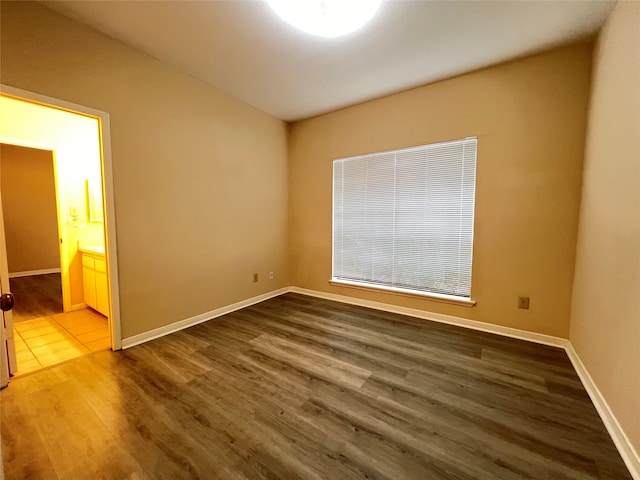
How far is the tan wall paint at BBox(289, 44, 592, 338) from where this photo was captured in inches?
88.9

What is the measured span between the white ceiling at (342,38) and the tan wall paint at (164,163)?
22cm

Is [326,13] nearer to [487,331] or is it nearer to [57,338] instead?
[487,331]

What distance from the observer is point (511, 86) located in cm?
245

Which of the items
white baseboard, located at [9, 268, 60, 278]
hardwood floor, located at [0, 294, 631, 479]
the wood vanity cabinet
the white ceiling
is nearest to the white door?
hardwood floor, located at [0, 294, 631, 479]

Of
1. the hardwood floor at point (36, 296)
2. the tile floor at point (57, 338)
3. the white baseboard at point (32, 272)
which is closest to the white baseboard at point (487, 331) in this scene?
→ the tile floor at point (57, 338)

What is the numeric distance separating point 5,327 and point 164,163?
1.79m

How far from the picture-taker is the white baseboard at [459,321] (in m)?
2.42

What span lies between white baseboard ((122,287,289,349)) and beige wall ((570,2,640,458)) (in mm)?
3441

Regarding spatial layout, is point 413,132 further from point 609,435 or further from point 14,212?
point 14,212

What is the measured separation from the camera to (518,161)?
8.09ft

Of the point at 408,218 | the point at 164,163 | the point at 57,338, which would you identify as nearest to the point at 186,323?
the point at 57,338

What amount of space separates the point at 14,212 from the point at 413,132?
7.80m

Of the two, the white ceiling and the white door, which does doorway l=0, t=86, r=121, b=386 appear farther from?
the white ceiling

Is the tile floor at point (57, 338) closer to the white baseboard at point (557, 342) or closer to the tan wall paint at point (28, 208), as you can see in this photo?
the white baseboard at point (557, 342)
